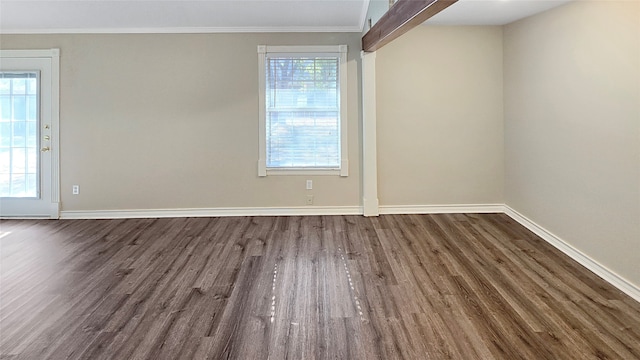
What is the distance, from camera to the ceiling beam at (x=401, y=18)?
258cm

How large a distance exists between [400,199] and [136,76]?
3.66 m

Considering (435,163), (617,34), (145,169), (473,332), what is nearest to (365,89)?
(435,163)

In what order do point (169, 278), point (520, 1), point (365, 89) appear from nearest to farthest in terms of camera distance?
point (169, 278) → point (520, 1) → point (365, 89)

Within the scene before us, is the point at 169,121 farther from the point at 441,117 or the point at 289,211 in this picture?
the point at 441,117

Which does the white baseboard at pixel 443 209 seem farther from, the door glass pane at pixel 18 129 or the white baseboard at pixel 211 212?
the door glass pane at pixel 18 129

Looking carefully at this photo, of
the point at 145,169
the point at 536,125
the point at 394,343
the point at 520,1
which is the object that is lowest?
the point at 394,343

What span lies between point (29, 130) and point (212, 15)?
2.70 meters

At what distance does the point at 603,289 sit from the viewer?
2.95 meters

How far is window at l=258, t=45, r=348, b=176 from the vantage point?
197 inches

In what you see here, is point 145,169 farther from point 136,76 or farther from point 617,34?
point 617,34

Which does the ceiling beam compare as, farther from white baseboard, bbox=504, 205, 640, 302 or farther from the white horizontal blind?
white baseboard, bbox=504, 205, 640, 302

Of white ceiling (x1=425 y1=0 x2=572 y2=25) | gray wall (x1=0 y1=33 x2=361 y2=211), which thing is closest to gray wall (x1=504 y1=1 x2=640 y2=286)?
white ceiling (x1=425 y1=0 x2=572 y2=25)

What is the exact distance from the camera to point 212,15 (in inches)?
179

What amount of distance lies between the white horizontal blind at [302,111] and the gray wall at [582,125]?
86.4 inches
